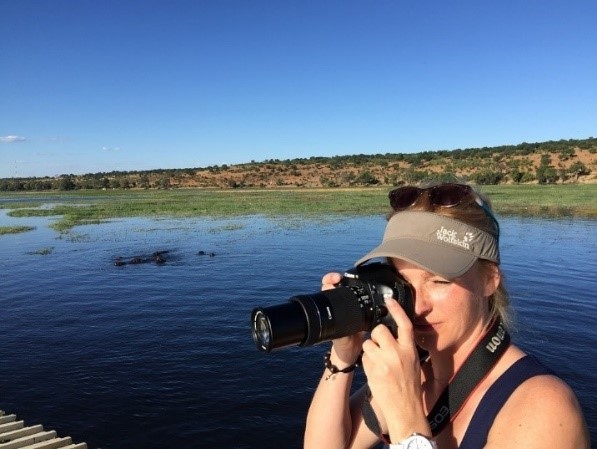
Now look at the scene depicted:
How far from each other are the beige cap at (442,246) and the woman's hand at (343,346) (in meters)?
0.27

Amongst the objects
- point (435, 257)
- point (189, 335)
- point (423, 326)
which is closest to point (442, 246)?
point (435, 257)

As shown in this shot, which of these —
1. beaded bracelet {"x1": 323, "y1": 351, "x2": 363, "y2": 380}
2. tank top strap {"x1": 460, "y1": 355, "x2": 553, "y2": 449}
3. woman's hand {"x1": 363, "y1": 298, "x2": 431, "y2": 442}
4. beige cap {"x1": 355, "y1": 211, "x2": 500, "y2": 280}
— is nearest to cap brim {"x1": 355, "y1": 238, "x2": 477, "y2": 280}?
beige cap {"x1": 355, "y1": 211, "x2": 500, "y2": 280}

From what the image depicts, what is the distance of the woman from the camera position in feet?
4.67

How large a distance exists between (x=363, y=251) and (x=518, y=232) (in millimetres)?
8925

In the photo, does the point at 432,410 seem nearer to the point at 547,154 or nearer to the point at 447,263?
the point at 447,263

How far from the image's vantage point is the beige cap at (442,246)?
1.68 metres

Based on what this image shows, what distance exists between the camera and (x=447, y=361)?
181cm

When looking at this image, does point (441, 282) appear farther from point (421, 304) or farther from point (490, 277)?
point (490, 277)

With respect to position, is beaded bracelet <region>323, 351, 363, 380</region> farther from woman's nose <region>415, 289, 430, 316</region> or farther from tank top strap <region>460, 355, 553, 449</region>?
tank top strap <region>460, 355, 553, 449</region>

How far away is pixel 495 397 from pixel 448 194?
0.69m

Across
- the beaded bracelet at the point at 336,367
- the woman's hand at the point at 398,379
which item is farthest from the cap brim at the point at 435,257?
the beaded bracelet at the point at 336,367

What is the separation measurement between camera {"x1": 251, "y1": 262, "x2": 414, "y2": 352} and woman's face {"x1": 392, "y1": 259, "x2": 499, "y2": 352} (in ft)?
0.15

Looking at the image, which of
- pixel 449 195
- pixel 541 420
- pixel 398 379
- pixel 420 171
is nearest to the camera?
pixel 541 420

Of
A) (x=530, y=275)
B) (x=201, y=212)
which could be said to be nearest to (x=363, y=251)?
(x=530, y=275)
